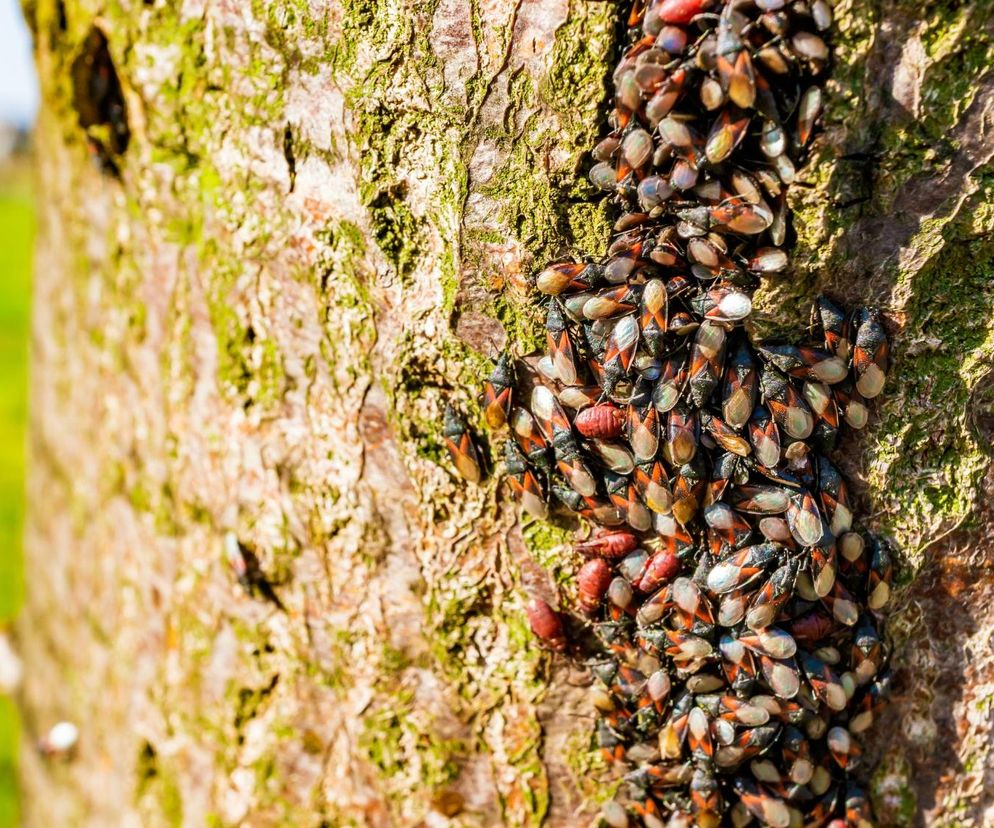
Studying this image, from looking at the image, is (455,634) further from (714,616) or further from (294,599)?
(714,616)

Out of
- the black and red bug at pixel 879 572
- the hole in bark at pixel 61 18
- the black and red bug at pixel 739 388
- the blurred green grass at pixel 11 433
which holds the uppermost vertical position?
the hole in bark at pixel 61 18

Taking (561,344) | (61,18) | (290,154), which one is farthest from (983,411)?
(61,18)

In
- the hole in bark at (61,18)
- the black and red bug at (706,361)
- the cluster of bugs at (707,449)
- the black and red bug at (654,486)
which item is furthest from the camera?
the hole in bark at (61,18)

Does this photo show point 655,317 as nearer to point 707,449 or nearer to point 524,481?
point 707,449

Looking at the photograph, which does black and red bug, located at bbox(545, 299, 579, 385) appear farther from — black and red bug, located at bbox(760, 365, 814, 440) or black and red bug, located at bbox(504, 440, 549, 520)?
black and red bug, located at bbox(760, 365, 814, 440)

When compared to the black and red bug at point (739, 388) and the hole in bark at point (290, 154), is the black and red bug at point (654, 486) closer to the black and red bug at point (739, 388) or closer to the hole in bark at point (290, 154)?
the black and red bug at point (739, 388)

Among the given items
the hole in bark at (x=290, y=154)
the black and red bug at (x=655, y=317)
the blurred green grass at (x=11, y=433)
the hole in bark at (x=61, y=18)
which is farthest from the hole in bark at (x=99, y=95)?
the blurred green grass at (x=11, y=433)
